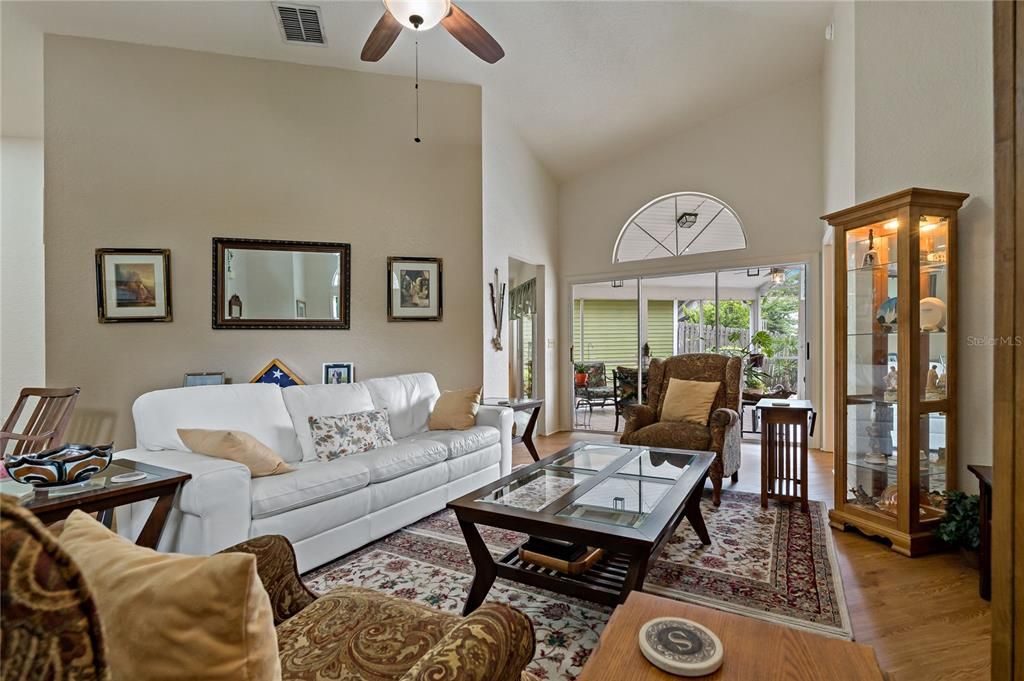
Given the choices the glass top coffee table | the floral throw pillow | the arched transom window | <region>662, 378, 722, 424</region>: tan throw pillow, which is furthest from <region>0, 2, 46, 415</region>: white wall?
the arched transom window

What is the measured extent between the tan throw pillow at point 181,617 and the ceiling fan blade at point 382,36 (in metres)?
2.75

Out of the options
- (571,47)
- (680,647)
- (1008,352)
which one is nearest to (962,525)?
(1008,352)

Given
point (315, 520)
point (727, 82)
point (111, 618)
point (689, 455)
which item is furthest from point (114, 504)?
point (727, 82)

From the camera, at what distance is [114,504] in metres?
1.83

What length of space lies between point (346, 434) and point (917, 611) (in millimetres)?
2959

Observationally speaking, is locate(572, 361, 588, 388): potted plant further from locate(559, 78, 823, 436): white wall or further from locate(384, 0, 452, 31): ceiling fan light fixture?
locate(384, 0, 452, 31): ceiling fan light fixture

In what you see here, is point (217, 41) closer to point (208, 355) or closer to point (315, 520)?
point (208, 355)

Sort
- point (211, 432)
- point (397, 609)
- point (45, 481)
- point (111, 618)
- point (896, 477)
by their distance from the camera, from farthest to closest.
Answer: point (896, 477) → point (211, 432) → point (45, 481) → point (397, 609) → point (111, 618)

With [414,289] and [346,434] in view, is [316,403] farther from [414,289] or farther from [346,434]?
[414,289]

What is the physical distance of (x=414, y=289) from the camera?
4539 mm

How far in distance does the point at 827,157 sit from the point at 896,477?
3.09 m

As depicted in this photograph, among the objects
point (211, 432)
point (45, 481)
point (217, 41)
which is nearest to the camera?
point (45, 481)

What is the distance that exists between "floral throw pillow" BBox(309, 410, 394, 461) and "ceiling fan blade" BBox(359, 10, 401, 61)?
2.22 meters

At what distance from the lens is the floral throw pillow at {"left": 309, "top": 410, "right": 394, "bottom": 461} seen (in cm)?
298
